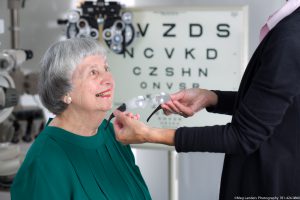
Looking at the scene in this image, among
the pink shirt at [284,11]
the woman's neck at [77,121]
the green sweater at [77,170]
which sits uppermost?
the pink shirt at [284,11]

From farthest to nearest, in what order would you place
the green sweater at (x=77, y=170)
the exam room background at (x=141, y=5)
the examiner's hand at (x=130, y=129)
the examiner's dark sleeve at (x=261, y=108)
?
the exam room background at (x=141, y=5), the green sweater at (x=77, y=170), the examiner's hand at (x=130, y=129), the examiner's dark sleeve at (x=261, y=108)

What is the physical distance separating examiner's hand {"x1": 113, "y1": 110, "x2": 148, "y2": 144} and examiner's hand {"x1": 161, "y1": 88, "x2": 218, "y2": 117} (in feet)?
0.73

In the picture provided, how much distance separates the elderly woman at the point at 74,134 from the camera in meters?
1.46

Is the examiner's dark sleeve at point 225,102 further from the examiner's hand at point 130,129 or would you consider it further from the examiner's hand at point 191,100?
the examiner's hand at point 130,129

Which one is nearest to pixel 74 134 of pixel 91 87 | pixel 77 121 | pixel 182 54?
pixel 77 121

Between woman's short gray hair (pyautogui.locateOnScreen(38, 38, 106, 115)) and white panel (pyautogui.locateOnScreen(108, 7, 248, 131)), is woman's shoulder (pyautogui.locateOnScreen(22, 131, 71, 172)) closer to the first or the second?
woman's short gray hair (pyautogui.locateOnScreen(38, 38, 106, 115))

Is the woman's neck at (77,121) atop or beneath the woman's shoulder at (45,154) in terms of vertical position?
atop

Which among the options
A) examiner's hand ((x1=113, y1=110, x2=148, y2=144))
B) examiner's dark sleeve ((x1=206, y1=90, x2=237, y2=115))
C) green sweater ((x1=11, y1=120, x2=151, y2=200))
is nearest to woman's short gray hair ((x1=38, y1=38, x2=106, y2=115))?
green sweater ((x1=11, y1=120, x2=151, y2=200))

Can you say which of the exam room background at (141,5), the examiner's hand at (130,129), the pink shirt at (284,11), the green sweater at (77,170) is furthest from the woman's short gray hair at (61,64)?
the exam room background at (141,5)

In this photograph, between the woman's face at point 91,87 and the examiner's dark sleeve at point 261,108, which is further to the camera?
the woman's face at point 91,87

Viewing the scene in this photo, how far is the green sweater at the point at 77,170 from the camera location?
143 cm

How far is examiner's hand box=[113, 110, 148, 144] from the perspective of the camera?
50.9 inches

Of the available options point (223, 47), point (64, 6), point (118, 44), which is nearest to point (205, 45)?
point (223, 47)

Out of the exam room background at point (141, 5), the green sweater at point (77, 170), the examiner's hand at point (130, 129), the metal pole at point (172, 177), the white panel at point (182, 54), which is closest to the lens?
the examiner's hand at point (130, 129)
